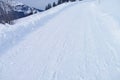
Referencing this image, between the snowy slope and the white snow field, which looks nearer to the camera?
the white snow field

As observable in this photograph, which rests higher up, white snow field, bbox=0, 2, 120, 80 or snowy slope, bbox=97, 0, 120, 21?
white snow field, bbox=0, 2, 120, 80

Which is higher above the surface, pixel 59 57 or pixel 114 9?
pixel 59 57

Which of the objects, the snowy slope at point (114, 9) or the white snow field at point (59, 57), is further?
the snowy slope at point (114, 9)

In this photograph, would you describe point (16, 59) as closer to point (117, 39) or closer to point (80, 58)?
point (80, 58)

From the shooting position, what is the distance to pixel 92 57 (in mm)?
7559

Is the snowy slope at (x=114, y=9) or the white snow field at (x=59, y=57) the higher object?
the white snow field at (x=59, y=57)

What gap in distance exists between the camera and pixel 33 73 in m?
5.88

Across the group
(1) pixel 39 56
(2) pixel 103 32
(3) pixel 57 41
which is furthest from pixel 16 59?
(2) pixel 103 32

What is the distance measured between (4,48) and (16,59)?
140 cm

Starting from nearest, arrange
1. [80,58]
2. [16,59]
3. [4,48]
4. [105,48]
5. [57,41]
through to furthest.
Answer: [16,59] < [80,58] < [4,48] < [105,48] < [57,41]

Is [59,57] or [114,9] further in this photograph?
[114,9]

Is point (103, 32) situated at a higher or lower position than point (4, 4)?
lower

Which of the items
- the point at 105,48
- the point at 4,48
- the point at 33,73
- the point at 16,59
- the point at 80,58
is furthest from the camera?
the point at 105,48

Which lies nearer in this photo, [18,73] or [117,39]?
[18,73]
